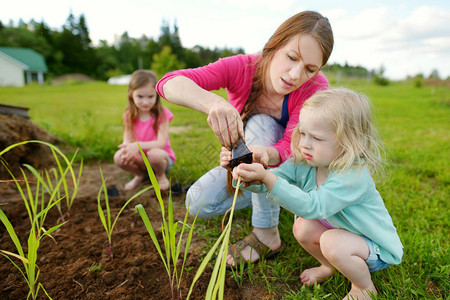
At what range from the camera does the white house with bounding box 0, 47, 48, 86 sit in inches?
1430

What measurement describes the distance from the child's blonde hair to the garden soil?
781mm

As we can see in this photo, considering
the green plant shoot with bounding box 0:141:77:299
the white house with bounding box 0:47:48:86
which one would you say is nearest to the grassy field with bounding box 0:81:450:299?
the green plant shoot with bounding box 0:141:77:299

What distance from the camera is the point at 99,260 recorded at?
5.34 feet

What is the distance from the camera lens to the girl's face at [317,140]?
1.32 metres

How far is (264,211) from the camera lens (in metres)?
1.78

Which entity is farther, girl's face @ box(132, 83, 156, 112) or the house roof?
the house roof

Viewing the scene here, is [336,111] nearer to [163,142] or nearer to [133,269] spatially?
[133,269]

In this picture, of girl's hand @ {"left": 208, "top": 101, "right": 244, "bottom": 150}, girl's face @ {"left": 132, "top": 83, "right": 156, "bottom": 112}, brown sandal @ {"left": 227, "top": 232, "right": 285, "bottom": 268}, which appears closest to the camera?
girl's hand @ {"left": 208, "top": 101, "right": 244, "bottom": 150}

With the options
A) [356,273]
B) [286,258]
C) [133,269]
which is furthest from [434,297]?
[133,269]

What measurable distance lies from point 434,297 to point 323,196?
72 cm

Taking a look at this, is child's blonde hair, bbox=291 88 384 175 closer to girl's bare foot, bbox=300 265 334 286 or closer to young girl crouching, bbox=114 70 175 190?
girl's bare foot, bbox=300 265 334 286

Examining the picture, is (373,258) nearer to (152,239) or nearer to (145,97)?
(152,239)

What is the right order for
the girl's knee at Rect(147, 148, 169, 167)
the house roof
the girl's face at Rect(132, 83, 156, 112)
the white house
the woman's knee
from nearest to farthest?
the woman's knee → the girl's knee at Rect(147, 148, 169, 167) → the girl's face at Rect(132, 83, 156, 112) → the white house → the house roof

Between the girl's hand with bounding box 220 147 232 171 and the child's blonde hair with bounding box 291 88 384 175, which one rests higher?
the child's blonde hair with bounding box 291 88 384 175
